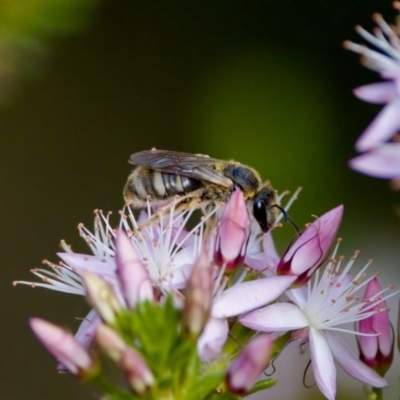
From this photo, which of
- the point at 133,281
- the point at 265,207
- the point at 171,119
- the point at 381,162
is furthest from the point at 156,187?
the point at 171,119

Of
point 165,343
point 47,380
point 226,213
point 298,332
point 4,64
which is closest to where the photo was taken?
point 165,343

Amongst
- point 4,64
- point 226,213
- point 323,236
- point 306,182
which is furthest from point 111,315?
point 306,182

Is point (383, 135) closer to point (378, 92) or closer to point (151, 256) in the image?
point (378, 92)

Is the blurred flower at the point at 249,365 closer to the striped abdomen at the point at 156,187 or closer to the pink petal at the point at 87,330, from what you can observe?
the pink petal at the point at 87,330

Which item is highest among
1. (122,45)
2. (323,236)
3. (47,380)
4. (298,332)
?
(122,45)

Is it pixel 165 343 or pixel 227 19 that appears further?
pixel 227 19

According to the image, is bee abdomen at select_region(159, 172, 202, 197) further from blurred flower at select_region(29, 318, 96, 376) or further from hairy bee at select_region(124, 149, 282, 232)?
blurred flower at select_region(29, 318, 96, 376)

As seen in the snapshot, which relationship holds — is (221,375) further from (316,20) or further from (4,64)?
(316,20)

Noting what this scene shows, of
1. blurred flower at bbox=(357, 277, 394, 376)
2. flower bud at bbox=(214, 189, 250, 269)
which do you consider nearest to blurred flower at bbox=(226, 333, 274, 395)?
flower bud at bbox=(214, 189, 250, 269)
